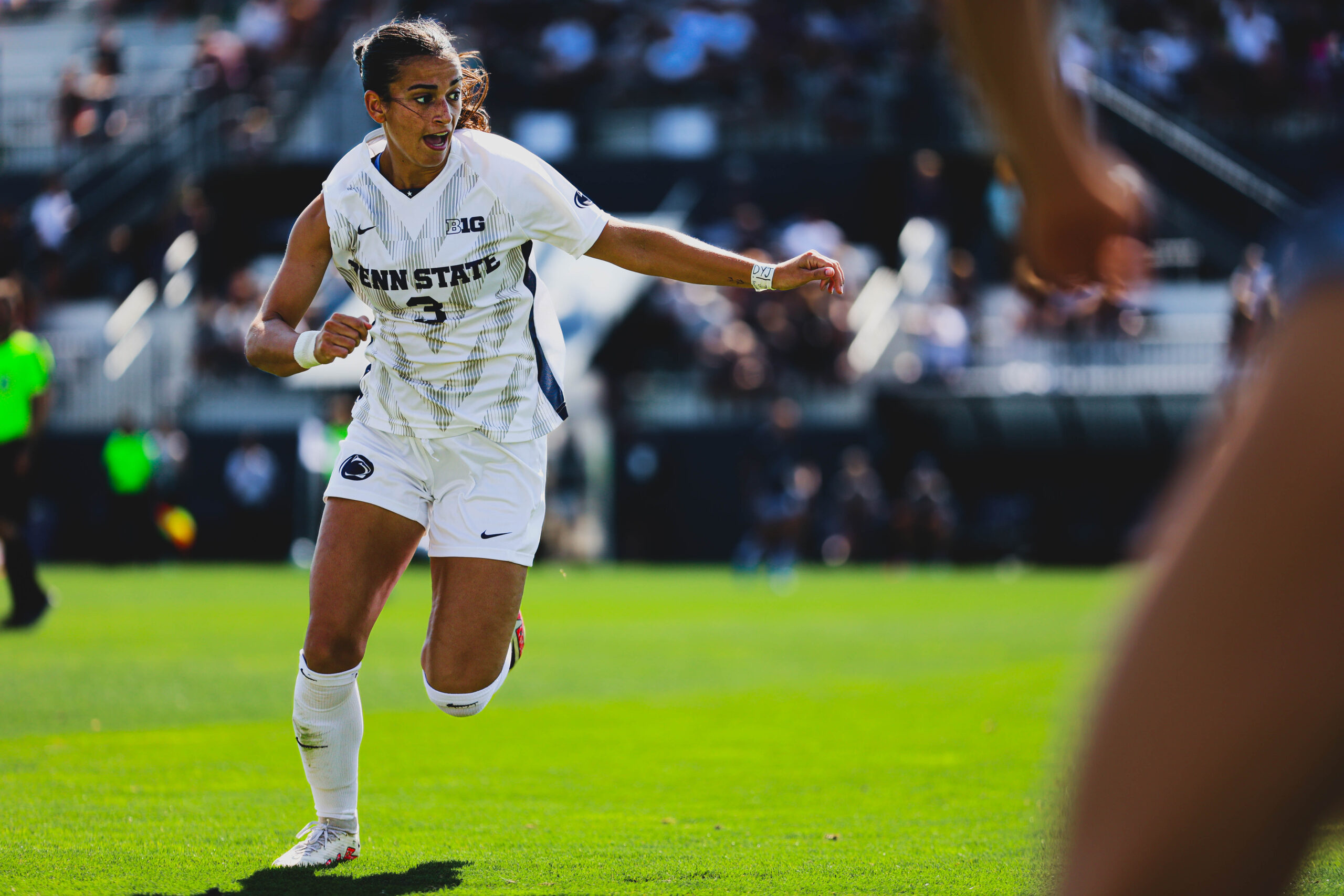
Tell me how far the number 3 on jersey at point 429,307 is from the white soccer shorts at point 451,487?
39cm

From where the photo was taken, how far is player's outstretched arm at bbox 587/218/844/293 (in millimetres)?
4840

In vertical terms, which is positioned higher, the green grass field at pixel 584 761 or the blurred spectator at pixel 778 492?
the green grass field at pixel 584 761

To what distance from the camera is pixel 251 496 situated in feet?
81.9

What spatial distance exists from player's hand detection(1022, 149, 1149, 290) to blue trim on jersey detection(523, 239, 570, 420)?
336cm

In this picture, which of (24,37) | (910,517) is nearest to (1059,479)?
(910,517)

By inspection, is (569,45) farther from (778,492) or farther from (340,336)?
(340,336)

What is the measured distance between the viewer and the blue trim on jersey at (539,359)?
5348 millimetres

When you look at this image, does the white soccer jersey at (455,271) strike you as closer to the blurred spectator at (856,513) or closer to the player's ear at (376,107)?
the player's ear at (376,107)

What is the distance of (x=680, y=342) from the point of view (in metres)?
25.7

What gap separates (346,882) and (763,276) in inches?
87.8

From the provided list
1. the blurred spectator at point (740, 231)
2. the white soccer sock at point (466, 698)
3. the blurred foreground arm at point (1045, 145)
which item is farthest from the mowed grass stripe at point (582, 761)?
the blurred spectator at point (740, 231)

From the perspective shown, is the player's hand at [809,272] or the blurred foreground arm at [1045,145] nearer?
the blurred foreground arm at [1045,145]

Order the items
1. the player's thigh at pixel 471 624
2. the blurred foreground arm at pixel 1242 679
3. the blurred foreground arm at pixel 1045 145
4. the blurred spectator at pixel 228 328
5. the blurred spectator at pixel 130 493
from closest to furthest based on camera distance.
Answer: the blurred foreground arm at pixel 1242 679 → the blurred foreground arm at pixel 1045 145 → the player's thigh at pixel 471 624 → the blurred spectator at pixel 130 493 → the blurred spectator at pixel 228 328

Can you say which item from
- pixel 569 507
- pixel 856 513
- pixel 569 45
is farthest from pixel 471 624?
pixel 569 45
